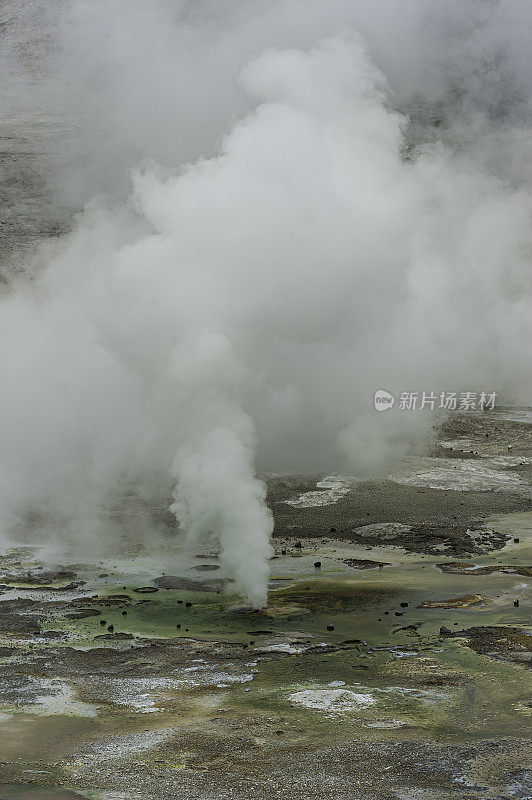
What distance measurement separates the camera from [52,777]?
31.1 feet

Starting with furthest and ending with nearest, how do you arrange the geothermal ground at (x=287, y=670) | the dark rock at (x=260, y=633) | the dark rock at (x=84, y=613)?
the dark rock at (x=84, y=613) → the dark rock at (x=260, y=633) → the geothermal ground at (x=287, y=670)

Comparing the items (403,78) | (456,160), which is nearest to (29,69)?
(403,78)

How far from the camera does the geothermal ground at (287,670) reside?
9469 mm

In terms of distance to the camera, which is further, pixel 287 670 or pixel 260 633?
pixel 260 633

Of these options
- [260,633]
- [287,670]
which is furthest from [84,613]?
[287,670]

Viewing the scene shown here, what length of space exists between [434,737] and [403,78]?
156 feet

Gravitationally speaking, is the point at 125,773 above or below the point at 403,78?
below

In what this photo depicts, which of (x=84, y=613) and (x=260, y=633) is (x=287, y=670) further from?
(x=84, y=613)

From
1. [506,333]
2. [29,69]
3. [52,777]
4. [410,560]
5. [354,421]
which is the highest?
[29,69]

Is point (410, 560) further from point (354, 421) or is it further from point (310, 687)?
point (354, 421)

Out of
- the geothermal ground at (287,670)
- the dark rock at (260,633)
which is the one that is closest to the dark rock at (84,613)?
the geothermal ground at (287,670)

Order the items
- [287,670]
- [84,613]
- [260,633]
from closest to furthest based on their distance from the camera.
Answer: [287,670] < [260,633] < [84,613]

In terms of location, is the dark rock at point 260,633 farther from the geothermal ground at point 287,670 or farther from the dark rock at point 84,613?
the dark rock at point 84,613

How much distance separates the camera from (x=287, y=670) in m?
12.8
